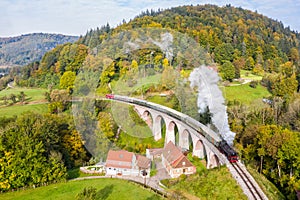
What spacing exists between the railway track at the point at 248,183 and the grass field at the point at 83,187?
17.0 feet

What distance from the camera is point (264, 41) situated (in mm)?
60781

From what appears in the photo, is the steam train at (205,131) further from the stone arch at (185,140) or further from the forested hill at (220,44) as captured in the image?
the forested hill at (220,44)

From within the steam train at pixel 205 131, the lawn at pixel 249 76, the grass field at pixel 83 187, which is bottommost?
the grass field at pixel 83 187

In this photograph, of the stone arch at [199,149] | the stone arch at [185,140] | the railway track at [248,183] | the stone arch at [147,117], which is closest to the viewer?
the railway track at [248,183]

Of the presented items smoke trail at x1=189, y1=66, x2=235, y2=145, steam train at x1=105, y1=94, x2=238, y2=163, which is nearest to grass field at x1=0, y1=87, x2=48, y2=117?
steam train at x1=105, y1=94, x2=238, y2=163

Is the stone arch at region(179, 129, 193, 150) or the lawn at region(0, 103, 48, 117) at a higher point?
the lawn at region(0, 103, 48, 117)

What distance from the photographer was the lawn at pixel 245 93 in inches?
1532

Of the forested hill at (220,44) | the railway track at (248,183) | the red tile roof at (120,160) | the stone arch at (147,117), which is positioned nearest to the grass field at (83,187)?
the red tile roof at (120,160)

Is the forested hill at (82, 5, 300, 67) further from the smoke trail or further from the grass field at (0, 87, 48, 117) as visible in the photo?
the smoke trail

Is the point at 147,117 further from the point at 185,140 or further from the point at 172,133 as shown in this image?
the point at 185,140

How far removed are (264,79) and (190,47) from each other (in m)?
19.0

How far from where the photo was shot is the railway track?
46.4 feet

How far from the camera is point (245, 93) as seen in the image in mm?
41125

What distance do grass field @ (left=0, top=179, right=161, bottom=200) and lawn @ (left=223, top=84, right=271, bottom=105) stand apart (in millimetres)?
22280
